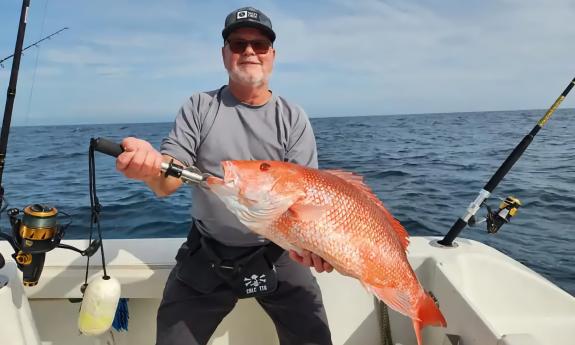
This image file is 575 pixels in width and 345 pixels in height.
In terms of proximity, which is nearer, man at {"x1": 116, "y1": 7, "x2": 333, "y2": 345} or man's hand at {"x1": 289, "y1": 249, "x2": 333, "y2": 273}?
man's hand at {"x1": 289, "y1": 249, "x2": 333, "y2": 273}

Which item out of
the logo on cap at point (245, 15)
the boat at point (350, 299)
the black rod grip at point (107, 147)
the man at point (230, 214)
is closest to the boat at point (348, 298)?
the boat at point (350, 299)

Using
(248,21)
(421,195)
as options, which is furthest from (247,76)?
(421,195)

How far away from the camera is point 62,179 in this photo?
10.3 m

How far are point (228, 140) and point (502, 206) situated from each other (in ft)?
7.24

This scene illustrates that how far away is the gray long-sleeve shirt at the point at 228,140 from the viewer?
2.39 meters

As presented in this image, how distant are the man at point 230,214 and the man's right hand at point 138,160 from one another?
1.29ft

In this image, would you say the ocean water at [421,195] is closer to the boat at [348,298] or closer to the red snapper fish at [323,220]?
the boat at [348,298]

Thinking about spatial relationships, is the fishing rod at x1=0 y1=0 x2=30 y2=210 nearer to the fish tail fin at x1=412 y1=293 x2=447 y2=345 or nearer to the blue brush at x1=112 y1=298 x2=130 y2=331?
the blue brush at x1=112 y1=298 x2=130 y2=331

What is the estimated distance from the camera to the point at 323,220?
1.66 m

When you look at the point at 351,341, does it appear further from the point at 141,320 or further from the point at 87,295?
the point at 87,295

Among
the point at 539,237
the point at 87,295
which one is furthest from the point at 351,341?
the point at 539,237

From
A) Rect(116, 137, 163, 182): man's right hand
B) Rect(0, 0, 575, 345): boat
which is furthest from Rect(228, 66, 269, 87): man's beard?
Rect(0, 0, 575, 345): boat

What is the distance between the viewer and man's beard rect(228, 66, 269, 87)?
246 centimetres

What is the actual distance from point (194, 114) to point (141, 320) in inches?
58.9
